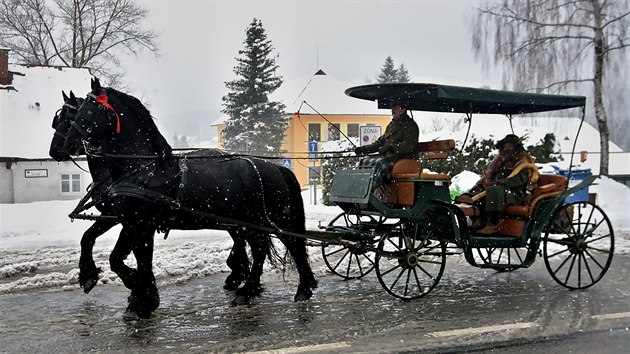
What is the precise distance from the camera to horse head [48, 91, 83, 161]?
6730mm

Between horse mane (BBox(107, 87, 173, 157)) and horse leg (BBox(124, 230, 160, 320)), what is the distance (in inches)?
36.8

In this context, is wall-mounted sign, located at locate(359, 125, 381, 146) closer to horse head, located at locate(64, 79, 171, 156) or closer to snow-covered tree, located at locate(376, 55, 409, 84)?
horse head, located at locate(64, 79, 171, 156)

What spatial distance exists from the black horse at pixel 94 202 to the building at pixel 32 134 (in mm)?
20111

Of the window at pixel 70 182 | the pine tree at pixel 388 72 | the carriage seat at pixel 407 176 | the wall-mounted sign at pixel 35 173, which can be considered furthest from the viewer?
the pine tree at pixel 388 72

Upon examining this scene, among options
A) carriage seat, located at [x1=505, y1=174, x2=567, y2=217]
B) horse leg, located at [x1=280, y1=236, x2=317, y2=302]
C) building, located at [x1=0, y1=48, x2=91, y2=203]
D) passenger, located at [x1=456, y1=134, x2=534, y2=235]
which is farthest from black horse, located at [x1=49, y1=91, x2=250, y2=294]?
building, located at [x1=0, y1=48, x2=91, y2=203]

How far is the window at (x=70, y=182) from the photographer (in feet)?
89.8

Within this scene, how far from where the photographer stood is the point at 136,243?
6754 mm

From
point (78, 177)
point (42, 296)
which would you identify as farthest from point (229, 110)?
point (42, 296)

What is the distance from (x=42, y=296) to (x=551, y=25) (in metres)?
17.6

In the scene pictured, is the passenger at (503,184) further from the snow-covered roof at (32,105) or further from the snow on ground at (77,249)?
the snow-covered roof at (32,105)

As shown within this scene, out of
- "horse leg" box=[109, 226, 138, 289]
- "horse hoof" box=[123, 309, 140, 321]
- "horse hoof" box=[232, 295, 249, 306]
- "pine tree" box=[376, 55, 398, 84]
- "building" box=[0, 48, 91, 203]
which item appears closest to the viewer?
"horse hoof" box=[123, 309, 140, 321]

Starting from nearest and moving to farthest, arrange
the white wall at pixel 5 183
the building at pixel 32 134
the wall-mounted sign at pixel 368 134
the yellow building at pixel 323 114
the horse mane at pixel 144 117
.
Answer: the horse mane at pixel 144 117
the wall-mounted sign at pixel 368 134
the white wall at pixel 5 183
the building at pixel 32 134
the yellow building at pixel 323 114

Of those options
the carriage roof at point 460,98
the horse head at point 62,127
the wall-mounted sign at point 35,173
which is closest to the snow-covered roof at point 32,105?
the wall-mounted sign at point 35,173

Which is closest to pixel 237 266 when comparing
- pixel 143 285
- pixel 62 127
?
pixel 143 285
